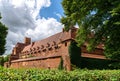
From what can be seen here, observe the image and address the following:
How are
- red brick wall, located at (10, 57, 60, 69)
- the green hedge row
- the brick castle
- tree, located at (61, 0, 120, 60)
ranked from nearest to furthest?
the green hedge row < tree, located at (61, 0, 120, 60) < the brick castle < red brick wall, located at (10, 57, 60, 69)

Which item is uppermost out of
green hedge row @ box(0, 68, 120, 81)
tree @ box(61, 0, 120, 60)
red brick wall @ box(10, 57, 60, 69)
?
tree @ box(61, 0, 120, 60)

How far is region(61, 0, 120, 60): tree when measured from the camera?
25.0 meters

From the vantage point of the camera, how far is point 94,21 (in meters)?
26.5

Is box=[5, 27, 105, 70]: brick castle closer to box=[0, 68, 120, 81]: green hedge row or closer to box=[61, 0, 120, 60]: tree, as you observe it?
box=[61, 0, 120, 60]: tree

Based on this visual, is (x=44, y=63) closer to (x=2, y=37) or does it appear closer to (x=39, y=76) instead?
(x=2, y=37)

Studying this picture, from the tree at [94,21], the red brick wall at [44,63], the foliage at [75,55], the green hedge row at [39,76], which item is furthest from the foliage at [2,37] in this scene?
the green hedge row at [39,76]

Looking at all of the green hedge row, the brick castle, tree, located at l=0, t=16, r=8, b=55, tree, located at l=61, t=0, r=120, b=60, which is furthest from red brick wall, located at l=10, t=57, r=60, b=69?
the green hedge row

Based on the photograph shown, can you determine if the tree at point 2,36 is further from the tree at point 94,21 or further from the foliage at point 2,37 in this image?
the tree at point 94,21

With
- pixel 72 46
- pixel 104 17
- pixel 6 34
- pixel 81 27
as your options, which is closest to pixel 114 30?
pixel 104 17

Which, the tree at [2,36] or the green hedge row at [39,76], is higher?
the tree at [2,36]

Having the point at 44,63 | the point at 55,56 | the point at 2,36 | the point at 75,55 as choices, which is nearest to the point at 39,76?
the point at 75,55

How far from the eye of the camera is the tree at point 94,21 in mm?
25047

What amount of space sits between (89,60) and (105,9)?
1436 centimetres

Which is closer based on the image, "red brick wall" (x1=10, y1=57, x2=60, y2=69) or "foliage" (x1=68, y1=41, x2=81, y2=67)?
"foliage" (x1=68, y1=41, x2=81, y2=67)
